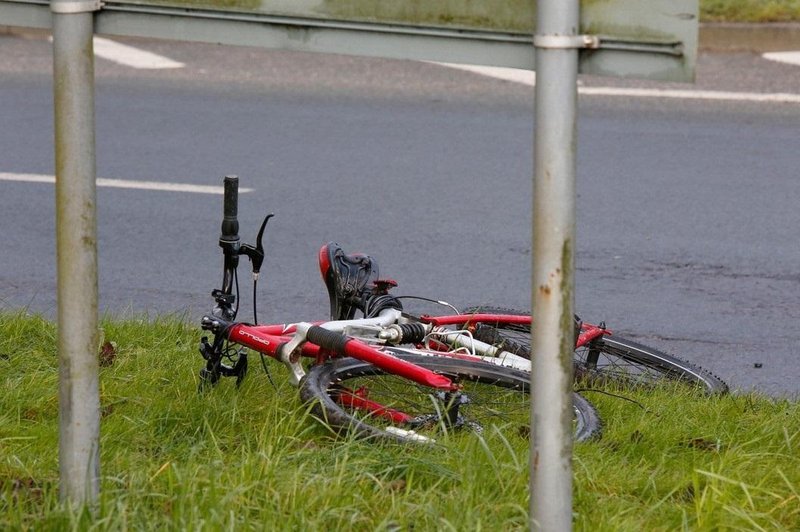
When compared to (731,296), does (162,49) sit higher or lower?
higher

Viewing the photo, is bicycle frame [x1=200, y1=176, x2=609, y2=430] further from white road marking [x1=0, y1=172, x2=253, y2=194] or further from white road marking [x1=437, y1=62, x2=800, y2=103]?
white road marking [x1=437, y1=62, x2=800, y2=103]

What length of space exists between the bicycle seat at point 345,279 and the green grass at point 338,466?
302mm

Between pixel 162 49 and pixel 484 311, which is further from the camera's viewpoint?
pixel 162 49

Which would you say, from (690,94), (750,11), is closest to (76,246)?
(690,94)

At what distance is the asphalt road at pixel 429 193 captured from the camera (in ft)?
19.2

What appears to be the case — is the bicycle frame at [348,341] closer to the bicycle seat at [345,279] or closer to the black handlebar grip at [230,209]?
the black handlebar grip at [230,209]

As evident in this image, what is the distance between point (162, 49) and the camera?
12266 mm

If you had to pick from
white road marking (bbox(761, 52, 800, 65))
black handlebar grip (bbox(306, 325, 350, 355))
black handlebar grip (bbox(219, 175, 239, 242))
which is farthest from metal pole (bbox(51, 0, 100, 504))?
white road marking (bbox(761, 52, 800, 65))

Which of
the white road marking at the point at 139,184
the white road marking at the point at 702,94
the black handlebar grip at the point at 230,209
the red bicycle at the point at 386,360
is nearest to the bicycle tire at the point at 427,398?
the red bicycle at the point at 386,360


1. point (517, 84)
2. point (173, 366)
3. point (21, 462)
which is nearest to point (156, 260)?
point (173, 366)

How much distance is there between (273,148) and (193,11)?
19.7 ft

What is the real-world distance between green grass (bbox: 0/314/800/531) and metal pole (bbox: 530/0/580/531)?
12.1 inches

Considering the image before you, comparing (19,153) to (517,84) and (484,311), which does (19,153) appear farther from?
(484,311)

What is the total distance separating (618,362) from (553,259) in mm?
2058
